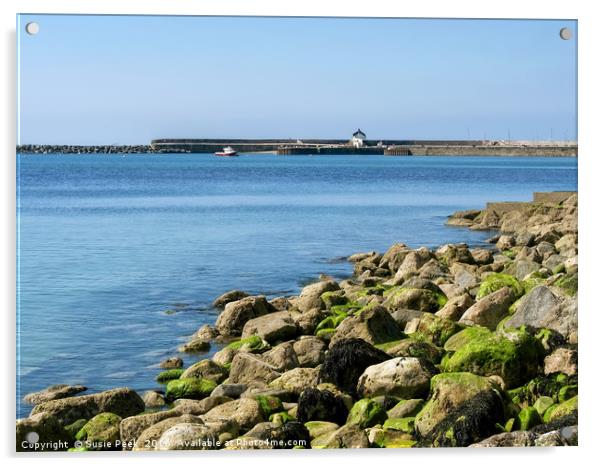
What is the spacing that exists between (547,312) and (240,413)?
117 inches

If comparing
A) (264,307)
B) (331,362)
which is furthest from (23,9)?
(264,307)

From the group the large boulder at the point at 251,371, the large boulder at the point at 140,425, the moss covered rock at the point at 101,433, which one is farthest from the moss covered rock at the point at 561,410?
the moss covered rock at the point at 101,433

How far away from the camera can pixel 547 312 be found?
9.01 metres

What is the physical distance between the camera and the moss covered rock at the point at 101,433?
7719 mm

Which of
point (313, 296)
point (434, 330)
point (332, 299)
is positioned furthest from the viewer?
point (332, 299)

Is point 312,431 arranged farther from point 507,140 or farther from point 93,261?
point 507,140

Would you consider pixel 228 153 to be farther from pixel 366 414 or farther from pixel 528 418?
pixel 528 418

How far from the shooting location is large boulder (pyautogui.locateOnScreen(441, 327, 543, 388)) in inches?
334

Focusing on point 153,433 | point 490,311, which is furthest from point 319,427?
point 490,311

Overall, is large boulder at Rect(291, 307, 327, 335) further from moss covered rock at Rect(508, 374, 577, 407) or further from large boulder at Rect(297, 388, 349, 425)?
moss covered rock at Rect(508, 374, 577, 407)

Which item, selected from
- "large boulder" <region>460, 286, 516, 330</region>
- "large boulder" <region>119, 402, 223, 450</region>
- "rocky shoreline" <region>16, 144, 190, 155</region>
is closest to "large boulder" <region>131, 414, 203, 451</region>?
"large boulder" <region>119, 402, 223, 450</region>

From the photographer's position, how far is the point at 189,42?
8.59 metres

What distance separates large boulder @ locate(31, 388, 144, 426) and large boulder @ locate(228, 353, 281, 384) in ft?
3.31

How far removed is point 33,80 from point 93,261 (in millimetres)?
2812
